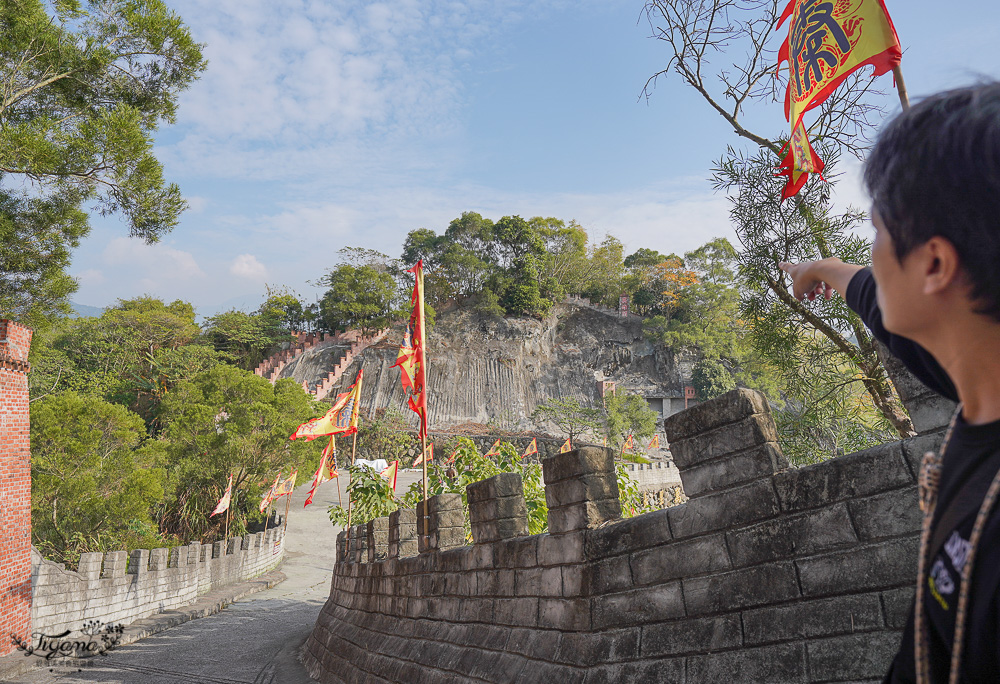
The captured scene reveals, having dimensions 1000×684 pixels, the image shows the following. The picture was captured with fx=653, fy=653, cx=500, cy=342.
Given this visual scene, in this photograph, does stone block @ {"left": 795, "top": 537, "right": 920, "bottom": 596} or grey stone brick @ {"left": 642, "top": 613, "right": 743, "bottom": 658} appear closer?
stone block @ {"left": 795, "top": 537, "right": 920, "bottom": 596}

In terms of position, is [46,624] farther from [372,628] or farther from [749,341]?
[749,341]

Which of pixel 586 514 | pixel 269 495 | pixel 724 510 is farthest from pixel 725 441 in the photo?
pixel 269 495

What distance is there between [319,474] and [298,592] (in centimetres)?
425

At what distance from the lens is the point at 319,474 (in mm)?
17531

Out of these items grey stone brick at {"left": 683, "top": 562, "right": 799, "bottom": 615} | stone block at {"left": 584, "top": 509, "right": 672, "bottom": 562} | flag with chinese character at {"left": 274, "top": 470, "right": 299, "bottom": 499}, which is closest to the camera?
grey stone brick at {"left": 683, "top": 562, "right": 799, "bottom": 615}

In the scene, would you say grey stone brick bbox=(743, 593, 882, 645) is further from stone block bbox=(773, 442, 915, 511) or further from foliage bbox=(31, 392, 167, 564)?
foliage bbox=(31, 392, 167, 564)

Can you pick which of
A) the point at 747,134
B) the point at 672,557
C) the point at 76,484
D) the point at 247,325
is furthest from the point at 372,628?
the point at 247,325

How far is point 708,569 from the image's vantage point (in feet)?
11.0

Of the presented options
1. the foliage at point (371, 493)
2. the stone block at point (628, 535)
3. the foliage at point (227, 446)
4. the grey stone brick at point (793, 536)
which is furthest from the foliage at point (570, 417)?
the grey stone brick at point (793, 536)

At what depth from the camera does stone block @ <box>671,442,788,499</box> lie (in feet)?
10.4

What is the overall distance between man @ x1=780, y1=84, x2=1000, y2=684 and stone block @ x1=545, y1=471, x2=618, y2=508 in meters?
2.97

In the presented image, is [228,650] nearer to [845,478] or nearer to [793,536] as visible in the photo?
[793,536]

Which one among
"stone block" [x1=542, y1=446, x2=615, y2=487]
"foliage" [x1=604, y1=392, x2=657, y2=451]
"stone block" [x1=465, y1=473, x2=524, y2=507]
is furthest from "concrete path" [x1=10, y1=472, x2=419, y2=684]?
"foliage" [x1=604, y1=392, x2=657, y2=451]

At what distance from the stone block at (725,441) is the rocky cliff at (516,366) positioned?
1636 inches
